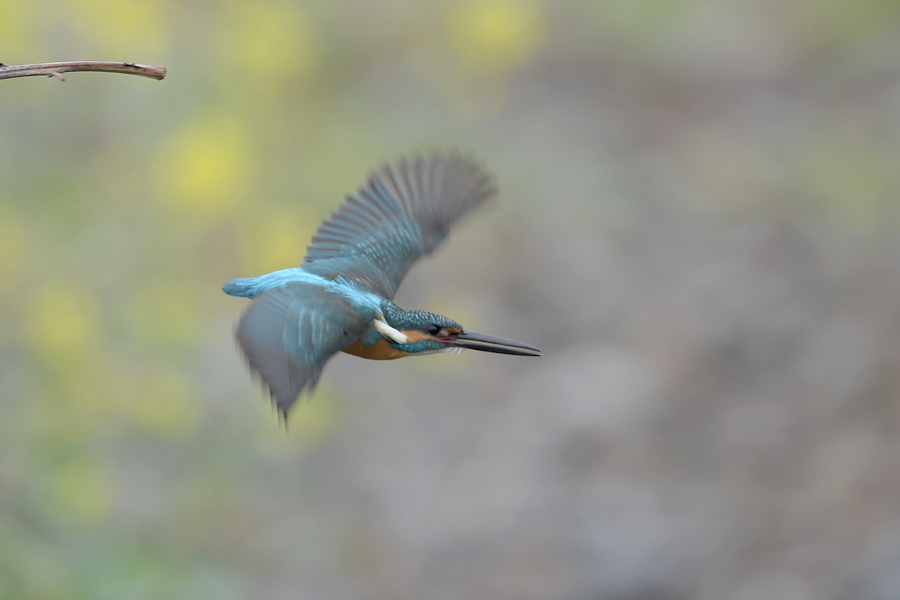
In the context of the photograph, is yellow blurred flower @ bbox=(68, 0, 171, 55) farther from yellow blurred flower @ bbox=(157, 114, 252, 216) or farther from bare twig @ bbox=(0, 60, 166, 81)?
bare twig @ bbox=(0, 60, 166, 81)

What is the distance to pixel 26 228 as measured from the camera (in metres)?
3.25

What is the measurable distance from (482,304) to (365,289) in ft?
14.4

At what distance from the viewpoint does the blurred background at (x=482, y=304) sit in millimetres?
Answer: 3303

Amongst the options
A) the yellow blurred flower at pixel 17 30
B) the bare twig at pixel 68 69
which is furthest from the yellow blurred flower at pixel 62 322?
the bare twig at pixel 68 69

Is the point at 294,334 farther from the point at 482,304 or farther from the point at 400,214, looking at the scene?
the point at 482,304

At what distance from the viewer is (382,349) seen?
174cm

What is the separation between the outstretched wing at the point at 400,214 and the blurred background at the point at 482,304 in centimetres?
118

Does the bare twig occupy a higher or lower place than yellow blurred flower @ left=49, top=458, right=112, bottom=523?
lower

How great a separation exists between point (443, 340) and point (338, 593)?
3.42 m

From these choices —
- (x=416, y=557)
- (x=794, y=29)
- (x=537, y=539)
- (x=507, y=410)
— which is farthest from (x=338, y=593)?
(x=794, y=29)

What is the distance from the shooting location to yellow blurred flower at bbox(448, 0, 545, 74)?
4129 mm

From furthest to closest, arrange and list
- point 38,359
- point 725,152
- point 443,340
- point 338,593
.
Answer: point 725,152 < point 338,593 < point 38,359 < point 443,340

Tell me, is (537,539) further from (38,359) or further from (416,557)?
(38,359)

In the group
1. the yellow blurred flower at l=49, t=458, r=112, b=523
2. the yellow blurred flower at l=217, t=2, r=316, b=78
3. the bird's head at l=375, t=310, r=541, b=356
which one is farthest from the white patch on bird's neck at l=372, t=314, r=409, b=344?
the yellow blurred flower at l=217, t=2, r=316, b=78
